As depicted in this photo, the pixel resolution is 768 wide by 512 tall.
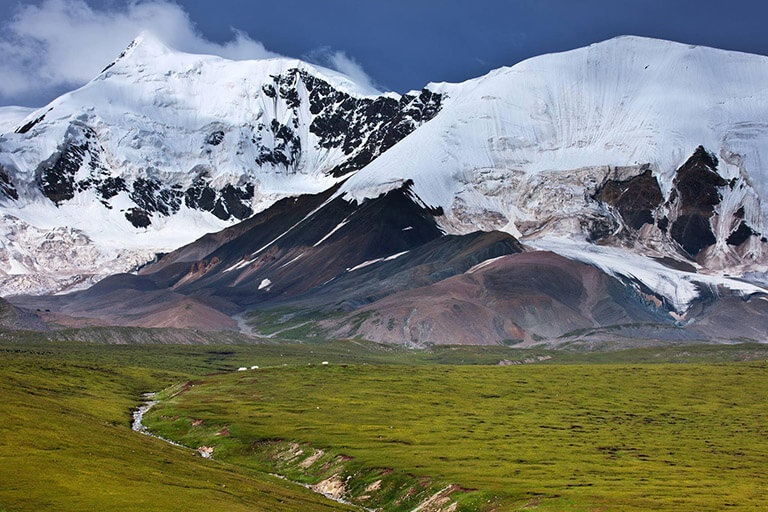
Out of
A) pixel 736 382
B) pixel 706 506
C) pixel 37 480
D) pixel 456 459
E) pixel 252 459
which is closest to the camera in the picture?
pixel 37 480

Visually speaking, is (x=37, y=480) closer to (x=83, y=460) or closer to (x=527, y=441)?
(x=83, y=460)

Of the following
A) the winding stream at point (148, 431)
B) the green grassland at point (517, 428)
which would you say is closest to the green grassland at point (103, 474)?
the winding stream at point (148, 431)

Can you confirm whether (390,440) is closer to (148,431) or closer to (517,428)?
(517,428)

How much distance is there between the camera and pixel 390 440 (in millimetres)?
100188

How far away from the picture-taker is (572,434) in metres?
111

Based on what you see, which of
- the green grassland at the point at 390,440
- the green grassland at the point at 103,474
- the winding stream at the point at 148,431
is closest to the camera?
the green grassland at the point at 103,474

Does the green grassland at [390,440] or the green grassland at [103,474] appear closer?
the green grassland at [103,474]

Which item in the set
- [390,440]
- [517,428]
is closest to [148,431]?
[390,440]

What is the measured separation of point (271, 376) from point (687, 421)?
272ft

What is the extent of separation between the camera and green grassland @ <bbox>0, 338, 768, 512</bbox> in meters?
62.0

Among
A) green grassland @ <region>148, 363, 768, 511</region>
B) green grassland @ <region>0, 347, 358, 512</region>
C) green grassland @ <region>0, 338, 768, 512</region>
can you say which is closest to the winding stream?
green grassland @ <region>0, 338, 768, 512</region>

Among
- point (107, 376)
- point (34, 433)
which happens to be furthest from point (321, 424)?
point (107, 376)

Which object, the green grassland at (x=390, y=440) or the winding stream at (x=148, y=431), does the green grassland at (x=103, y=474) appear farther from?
the winding stream at (x=148, y=431)

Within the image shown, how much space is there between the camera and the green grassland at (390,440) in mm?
62031
